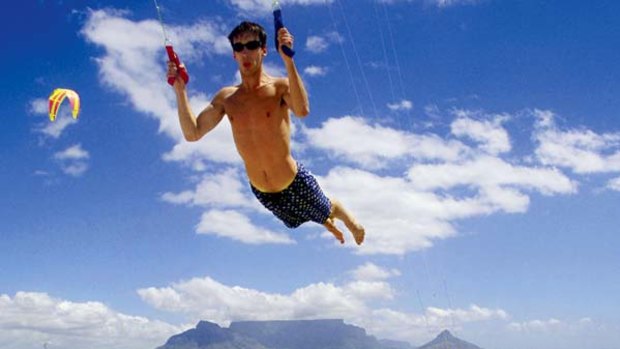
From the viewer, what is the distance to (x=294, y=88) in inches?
364

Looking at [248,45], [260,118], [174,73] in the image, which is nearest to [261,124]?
[260,118]

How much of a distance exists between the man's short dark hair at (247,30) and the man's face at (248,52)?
2.1 inches

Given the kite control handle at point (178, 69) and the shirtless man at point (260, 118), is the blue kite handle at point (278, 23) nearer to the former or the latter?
the shirtless man at point (260, 118)

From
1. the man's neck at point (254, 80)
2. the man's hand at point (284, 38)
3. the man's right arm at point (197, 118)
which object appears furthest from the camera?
the man's neck at point (254, 80)

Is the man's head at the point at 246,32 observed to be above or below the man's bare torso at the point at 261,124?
above

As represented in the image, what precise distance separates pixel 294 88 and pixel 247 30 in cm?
123

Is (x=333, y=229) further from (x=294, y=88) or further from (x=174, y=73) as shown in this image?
(x=174, y=73)

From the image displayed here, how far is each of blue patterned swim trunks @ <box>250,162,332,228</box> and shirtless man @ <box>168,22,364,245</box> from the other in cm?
2

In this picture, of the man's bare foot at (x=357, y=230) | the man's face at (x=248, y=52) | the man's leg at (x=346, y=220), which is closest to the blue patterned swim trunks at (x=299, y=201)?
the man's leg at (x=346, y=220)

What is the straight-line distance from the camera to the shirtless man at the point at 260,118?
959 cm

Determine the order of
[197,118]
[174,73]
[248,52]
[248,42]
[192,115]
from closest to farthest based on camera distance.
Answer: [174,73], [248,42], [248,52], [192,115], [197,118]

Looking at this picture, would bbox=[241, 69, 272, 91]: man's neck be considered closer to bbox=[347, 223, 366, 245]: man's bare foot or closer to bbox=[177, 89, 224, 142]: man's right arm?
bbox=[177, 89, 224, 142]: man's right arm

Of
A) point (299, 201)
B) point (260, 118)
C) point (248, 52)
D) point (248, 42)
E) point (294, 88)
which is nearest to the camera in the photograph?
point (294, 88)

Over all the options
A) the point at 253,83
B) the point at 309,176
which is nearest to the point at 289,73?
the point at 253,83
